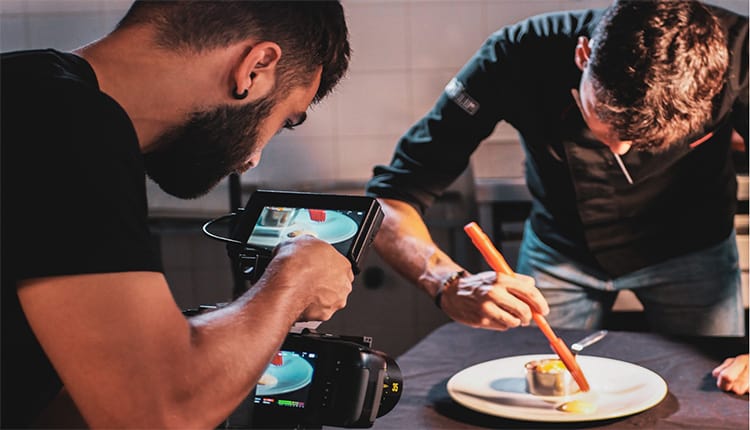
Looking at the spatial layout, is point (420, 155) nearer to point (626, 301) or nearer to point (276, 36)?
point (276, 36)

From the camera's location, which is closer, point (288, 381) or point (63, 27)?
point (288, 381)

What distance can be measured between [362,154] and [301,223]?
2.05 meters

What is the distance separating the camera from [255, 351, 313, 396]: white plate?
1.04 metres

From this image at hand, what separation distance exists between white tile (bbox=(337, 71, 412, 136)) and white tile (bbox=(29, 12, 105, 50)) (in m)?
0.93

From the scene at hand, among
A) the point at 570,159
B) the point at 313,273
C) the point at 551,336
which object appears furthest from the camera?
the point at 570,159

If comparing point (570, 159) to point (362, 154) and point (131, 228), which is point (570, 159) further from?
point (362, 154)

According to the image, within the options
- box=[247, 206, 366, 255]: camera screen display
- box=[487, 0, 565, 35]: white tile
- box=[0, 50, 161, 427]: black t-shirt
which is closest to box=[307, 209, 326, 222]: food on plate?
box=[247, 206, 366, 255]: camera screen display

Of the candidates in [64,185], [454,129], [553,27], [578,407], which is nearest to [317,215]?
[64,185]

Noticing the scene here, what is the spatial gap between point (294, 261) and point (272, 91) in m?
0.21

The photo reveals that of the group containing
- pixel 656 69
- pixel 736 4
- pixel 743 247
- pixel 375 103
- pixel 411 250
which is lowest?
pixel 743 247

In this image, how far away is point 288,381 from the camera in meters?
1.06

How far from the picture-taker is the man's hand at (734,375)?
1.25 meters

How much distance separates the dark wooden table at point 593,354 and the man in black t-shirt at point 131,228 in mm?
324

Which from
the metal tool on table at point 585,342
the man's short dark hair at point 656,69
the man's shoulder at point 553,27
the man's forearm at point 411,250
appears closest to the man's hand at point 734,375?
the metal tool on table at point 585,342
